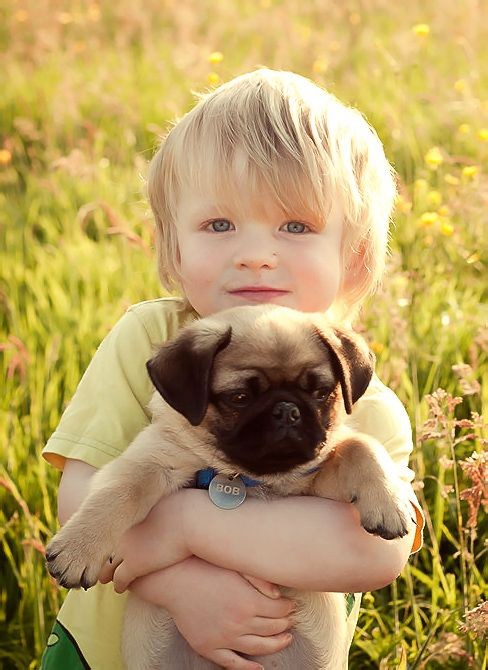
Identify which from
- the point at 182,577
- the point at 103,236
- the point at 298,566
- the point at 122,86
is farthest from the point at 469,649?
the point at 122,86

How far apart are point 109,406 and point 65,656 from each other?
759 mm

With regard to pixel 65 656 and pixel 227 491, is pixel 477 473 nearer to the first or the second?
pixel 227 491

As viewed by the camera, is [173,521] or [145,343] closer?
[173,521]

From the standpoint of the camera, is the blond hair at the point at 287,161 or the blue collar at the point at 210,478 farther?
the blond hair at the point at 287,161

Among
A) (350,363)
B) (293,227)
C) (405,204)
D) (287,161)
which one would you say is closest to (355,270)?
(293,227)

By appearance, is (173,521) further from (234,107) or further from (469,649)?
(234,107)

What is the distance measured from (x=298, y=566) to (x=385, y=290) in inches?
51.7

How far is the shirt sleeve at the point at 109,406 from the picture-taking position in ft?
9.55

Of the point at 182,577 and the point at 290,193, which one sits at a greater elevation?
the point at 290,193

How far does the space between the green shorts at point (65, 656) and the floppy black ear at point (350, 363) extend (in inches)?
44.2

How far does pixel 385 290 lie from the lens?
3.54 metres

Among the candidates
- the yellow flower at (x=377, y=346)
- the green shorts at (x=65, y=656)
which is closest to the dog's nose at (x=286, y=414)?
the green shorts at (x=65, y=656)

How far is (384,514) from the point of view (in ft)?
7.98

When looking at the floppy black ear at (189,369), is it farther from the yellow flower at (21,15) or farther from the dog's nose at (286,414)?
the yellow flower at (21,15)
